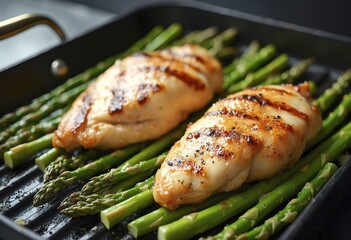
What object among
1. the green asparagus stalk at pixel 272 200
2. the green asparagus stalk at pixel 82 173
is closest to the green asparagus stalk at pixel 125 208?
the green asparagus stalk at pixel 82 173

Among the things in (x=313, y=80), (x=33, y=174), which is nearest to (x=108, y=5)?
(x=313, y=80)

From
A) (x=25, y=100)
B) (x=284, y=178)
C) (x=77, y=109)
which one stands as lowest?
(x=284, y=178)

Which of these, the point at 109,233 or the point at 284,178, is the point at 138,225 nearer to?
the point at 109,233

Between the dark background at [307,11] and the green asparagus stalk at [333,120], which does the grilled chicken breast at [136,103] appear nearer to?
the green asparagus stalk at [333,120]

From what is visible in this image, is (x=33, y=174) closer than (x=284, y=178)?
No

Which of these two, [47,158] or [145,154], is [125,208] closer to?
[145,154]

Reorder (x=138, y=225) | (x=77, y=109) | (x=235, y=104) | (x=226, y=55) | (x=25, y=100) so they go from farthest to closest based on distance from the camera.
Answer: (x=226, y=55) < (x=25, y=100) < (x=77, y=109) < (x=235, y=104) < (x=138, y=225)
